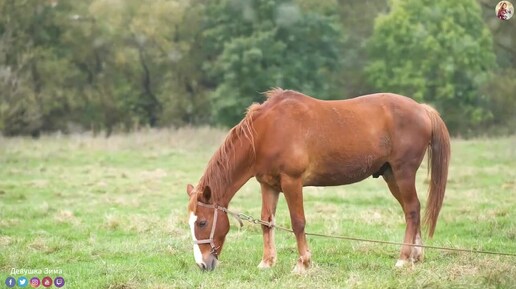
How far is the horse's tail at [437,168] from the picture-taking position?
8.38 meters

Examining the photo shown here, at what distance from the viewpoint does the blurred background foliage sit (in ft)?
142

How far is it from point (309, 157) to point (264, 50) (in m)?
36.0

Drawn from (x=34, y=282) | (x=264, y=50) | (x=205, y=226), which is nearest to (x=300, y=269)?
(x=205, y=226)

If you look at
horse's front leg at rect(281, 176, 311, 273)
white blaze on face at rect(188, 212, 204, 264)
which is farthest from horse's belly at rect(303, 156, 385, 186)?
white blaze on face at rect(188, 212, 204, 264)

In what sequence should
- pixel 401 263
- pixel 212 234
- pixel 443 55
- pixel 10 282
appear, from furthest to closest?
pixel 443 55 < pixel 401 263 < pixel 212 234 < pixel 10 282

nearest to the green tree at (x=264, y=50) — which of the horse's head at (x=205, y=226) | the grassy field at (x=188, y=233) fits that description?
the grassy field at (x=188, y=233)

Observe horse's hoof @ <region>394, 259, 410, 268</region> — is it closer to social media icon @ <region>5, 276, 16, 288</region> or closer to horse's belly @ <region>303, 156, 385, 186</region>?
horse's belly @ <region>303, 156, 385, 186</region>

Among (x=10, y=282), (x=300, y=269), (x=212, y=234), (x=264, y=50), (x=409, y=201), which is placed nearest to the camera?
(x=10, y=282)

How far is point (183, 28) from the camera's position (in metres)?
46.6

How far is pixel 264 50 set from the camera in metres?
43.4

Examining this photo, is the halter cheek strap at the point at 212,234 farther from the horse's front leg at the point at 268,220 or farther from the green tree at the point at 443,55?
the green tree at the point at 443,55

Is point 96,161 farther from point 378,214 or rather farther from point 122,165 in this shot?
point 378,214

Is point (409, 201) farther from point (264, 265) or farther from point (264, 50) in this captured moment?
point (264, 50)

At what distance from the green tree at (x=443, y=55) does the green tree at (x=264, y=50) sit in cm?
413
